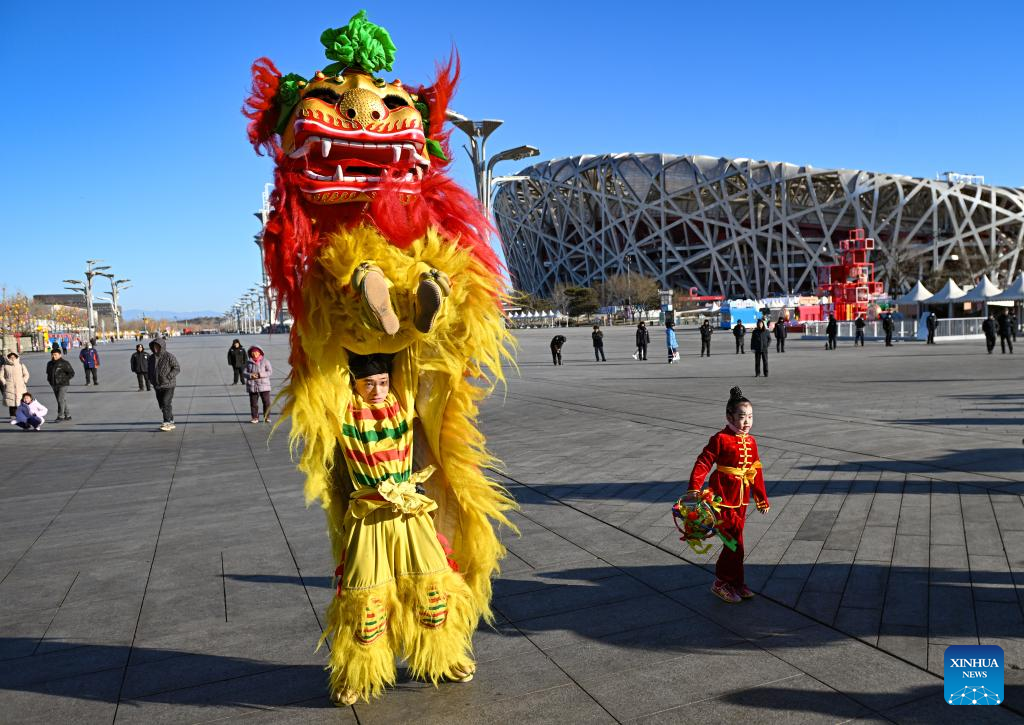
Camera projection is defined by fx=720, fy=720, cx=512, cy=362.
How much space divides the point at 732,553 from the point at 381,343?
7.35ft

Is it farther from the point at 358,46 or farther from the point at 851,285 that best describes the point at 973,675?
the point at 851,285

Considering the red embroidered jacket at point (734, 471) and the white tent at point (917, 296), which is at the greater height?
the white tent at point (917, 296)

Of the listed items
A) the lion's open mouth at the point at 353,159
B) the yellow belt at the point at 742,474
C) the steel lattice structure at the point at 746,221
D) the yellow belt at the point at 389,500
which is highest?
the steel lattice structure at the point at 746,221

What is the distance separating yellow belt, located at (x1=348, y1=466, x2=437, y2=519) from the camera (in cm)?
285

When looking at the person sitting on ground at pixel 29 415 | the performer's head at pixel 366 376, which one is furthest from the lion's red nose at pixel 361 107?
the person sitting on ground at pixel 29 415

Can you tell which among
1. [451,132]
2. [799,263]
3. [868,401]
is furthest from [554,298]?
[451,132]

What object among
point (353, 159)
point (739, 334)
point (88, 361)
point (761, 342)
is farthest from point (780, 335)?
point (353, 159)

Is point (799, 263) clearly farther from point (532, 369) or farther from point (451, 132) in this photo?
point (451, 132)

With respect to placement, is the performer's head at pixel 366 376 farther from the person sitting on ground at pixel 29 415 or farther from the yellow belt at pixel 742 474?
the person sitting on ground at pixel 29 415

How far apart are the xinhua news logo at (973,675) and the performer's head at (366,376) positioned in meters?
2.56

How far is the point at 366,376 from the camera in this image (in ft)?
9.88

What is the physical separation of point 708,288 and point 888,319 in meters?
54.1

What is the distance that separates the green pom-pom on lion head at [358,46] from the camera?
9.97ft

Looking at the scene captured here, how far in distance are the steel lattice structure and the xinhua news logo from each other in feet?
213
